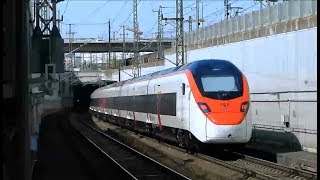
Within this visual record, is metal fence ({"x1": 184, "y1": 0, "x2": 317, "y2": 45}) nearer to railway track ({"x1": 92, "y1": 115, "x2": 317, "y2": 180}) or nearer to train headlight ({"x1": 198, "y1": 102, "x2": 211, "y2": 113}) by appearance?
train headlight ({"x1": 198, "y1": 102, "x2": 211, "y2": 113})

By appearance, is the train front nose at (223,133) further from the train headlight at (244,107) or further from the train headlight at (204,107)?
the train headlight at (244,107)

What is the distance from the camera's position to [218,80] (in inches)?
654

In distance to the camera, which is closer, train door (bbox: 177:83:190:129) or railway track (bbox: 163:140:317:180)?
railway track (bbox: 163:140:317:180)

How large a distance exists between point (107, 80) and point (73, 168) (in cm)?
6394

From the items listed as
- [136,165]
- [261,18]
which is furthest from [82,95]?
[136,165]

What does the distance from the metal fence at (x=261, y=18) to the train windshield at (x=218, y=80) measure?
323 centimetres

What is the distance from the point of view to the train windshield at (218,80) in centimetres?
1628

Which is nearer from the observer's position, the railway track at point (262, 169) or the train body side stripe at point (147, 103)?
the railway track at point (262, 169)

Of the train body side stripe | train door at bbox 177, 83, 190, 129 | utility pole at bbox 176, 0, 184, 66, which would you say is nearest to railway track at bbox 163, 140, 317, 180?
train door at bbox 177, 83, 190, 129

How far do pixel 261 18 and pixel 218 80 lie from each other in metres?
10.7

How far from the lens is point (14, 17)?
4914 millimetres

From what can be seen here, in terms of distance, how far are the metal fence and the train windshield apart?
127 inches

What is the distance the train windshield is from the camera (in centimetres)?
1628

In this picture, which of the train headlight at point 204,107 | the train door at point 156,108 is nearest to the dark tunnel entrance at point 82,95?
the train door at point 156,108
